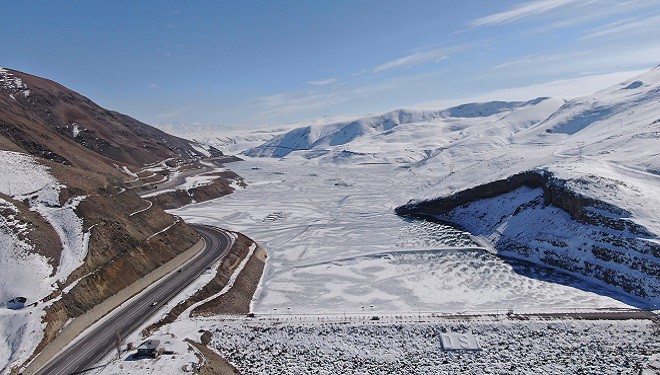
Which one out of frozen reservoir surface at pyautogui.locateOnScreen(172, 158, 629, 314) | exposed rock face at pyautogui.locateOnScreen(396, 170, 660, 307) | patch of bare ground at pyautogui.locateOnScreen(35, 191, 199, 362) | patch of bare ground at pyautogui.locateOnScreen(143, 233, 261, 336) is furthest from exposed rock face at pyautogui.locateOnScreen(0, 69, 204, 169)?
exposed rock face at pyautogui.locateOnScreen(396, 170, 660, 307)

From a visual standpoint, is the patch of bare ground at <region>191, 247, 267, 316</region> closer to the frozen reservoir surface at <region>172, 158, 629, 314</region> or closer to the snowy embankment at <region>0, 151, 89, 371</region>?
the frozen reservoir surface at <region>172, 158, 629, 314</region>

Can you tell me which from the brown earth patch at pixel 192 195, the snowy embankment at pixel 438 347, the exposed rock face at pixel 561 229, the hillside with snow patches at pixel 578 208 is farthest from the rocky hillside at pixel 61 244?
the hillside with snow patches at pixel 578 208

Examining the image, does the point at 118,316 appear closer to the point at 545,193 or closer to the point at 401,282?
the point at 401,282

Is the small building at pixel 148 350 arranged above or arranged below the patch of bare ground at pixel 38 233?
below

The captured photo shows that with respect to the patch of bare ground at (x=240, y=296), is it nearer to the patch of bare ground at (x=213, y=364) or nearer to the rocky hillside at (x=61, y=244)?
the patch of bare ground at (x=213, y=364)

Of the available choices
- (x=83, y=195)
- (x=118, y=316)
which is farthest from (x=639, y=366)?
(x=83, y=195)

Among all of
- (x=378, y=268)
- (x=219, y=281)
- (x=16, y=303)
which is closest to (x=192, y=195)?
(x=219, y=281)
